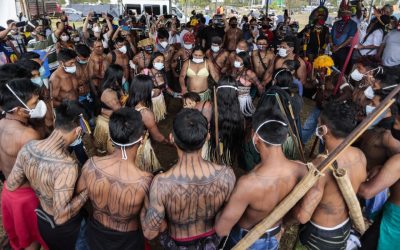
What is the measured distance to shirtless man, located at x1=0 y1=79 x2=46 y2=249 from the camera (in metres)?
2.63

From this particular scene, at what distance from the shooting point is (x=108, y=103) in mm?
4207

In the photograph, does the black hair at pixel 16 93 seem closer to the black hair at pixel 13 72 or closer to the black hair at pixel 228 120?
the black hair at pixel 13 72

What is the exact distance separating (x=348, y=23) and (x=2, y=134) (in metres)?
8.74

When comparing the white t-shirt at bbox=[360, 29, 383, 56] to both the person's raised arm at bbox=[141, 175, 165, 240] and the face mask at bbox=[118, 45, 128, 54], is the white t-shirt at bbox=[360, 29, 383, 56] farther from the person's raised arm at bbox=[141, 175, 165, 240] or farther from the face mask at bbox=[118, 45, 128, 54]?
the person's raised arm at bbox=[141, 175, 165, 240]

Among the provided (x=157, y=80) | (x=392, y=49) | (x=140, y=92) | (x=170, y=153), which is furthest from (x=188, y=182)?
(x=392, y=49)

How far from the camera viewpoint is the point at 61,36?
833cm

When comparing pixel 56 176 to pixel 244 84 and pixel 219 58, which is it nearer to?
pixel 244 84

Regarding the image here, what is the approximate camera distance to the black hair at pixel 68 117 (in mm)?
2408

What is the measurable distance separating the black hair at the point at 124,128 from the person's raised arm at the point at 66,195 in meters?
0.50

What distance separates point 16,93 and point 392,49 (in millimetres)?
7583

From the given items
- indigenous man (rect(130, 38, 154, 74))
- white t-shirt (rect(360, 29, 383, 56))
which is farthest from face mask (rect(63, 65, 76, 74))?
white t-shirt (rect(360, 29, 383, 56))

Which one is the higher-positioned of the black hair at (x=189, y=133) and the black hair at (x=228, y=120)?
the black hair at (x=189, y=133)

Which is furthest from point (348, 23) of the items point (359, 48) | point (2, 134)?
point (2, 134)

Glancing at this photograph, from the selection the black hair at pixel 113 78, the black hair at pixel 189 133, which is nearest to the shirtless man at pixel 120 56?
the black hair at pixel 113 78
